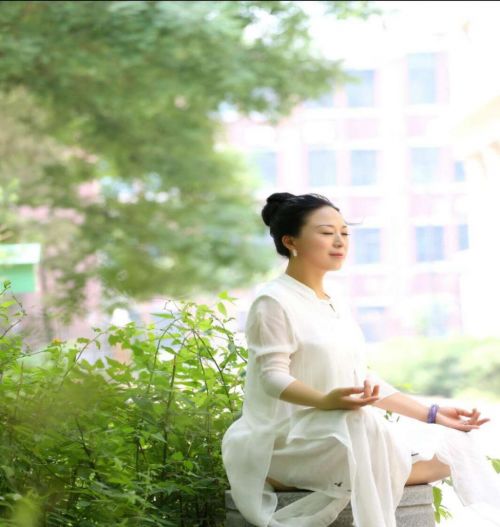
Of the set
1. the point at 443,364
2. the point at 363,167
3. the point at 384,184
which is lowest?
the point at 443,364

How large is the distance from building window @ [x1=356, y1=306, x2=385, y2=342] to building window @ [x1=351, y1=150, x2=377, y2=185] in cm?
312

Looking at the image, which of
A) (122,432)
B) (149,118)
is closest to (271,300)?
(122,432)

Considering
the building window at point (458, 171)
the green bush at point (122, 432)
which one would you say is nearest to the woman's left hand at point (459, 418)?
the green bush at point (122, 432)

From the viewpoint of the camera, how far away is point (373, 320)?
27875 millimetres

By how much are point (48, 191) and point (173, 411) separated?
13.0 metres

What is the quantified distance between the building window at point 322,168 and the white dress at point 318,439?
26.5 m

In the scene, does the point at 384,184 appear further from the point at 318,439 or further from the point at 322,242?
the point at 318,439

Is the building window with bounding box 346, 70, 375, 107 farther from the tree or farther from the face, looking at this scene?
the face

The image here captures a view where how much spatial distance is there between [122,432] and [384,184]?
26369 millimetres

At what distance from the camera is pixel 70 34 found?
1208cm

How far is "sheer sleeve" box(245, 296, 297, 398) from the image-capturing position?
6.84ft

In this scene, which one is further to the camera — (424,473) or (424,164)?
(424,164)

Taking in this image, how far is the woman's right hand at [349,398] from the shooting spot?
6.40ft

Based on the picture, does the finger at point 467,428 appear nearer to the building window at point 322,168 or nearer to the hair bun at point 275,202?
the hair bun at point 275,202
